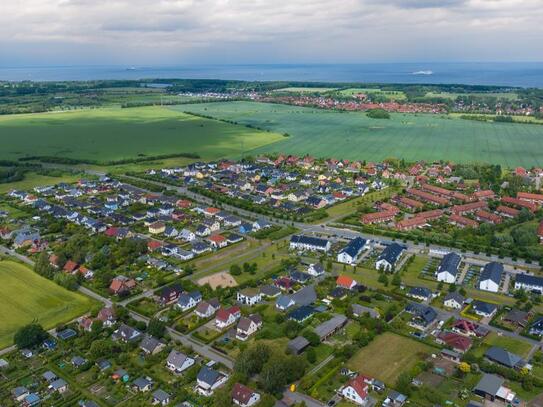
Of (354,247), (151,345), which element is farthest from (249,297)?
(354,247)

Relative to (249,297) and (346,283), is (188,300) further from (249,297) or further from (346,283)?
(346,283)

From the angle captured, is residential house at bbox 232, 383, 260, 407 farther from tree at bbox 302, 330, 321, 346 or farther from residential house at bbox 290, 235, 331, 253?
residential house at bbox 290, 235, 331, 253

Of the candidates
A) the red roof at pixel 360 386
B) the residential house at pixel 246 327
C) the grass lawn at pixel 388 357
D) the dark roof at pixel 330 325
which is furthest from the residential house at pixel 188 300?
the red roof at pixel 360 386

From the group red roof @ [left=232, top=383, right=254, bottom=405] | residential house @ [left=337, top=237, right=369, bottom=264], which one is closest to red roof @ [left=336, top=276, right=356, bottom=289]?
residential house @ [left=337, top=237, right=369, bottom=264]

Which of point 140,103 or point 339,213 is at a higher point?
point 140,103

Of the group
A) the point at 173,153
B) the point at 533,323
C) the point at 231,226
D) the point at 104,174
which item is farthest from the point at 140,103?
the point at 533,323

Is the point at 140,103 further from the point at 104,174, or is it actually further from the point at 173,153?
the point at 104,174
